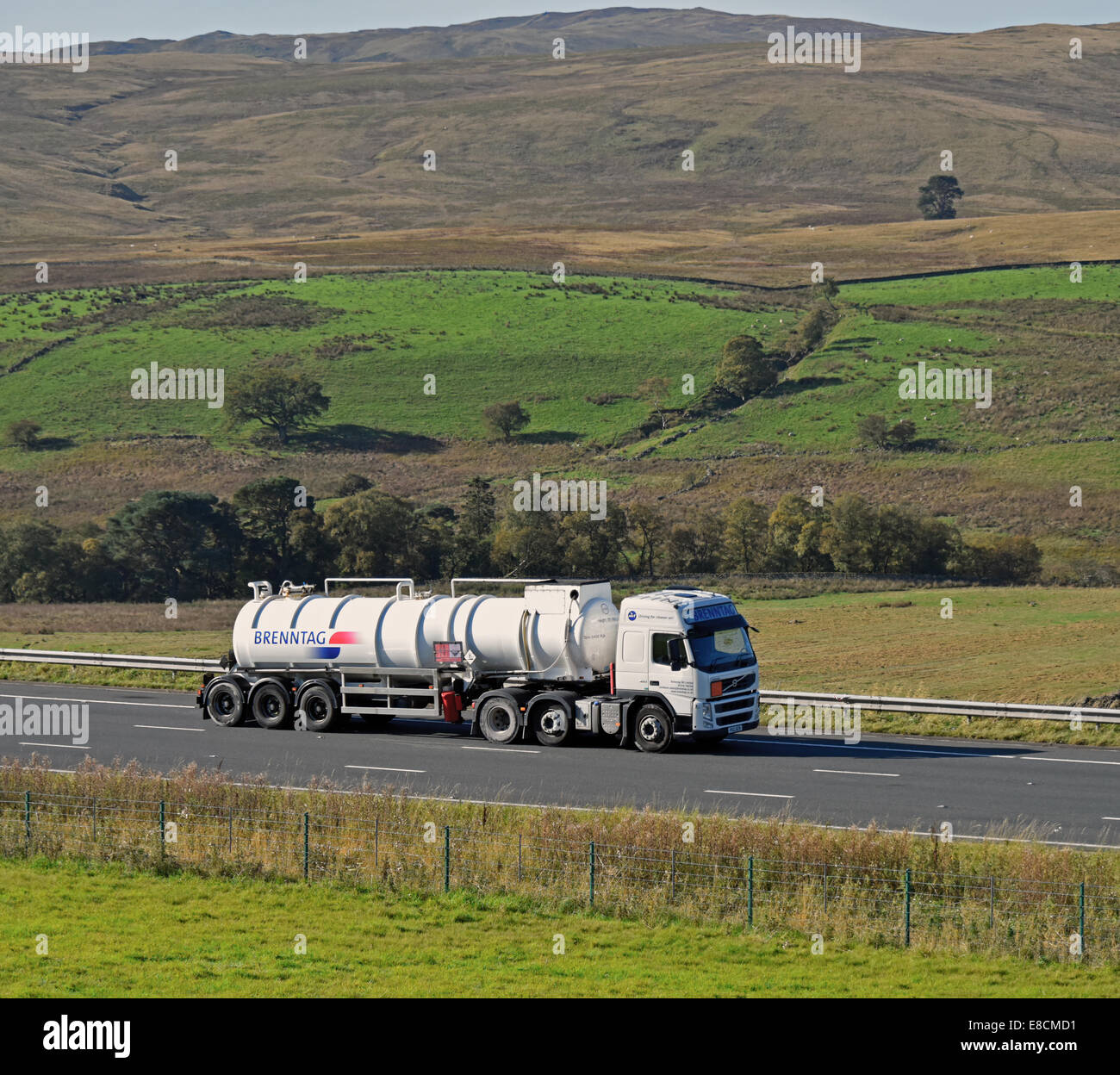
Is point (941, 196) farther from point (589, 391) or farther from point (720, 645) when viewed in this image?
point (720, 645)

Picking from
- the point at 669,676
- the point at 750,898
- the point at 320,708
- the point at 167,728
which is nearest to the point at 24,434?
the point at 167,728

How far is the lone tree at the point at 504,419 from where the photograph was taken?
97250 millimetres

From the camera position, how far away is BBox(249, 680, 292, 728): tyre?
32469mm

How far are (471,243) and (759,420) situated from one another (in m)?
69.7

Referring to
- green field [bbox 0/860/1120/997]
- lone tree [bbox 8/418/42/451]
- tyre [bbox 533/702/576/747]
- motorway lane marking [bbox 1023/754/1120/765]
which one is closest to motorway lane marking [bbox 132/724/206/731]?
tyre [bbox 533/702/576/747]

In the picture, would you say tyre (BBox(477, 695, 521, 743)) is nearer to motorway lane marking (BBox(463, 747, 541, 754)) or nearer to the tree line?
motorway lane marking (BBox(463, 747, 541, 754))

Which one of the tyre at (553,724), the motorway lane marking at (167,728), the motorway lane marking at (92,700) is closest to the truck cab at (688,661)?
the tyre at (553,724)

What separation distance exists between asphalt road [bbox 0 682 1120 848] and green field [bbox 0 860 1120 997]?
6.01 meters

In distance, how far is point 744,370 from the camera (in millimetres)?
102125

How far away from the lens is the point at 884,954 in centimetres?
1562

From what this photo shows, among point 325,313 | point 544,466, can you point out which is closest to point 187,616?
point 544,466

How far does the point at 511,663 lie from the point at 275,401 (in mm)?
73796

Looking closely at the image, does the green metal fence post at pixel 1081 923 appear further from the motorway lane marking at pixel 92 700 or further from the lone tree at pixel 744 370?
the lone tree at pixel 744 370
